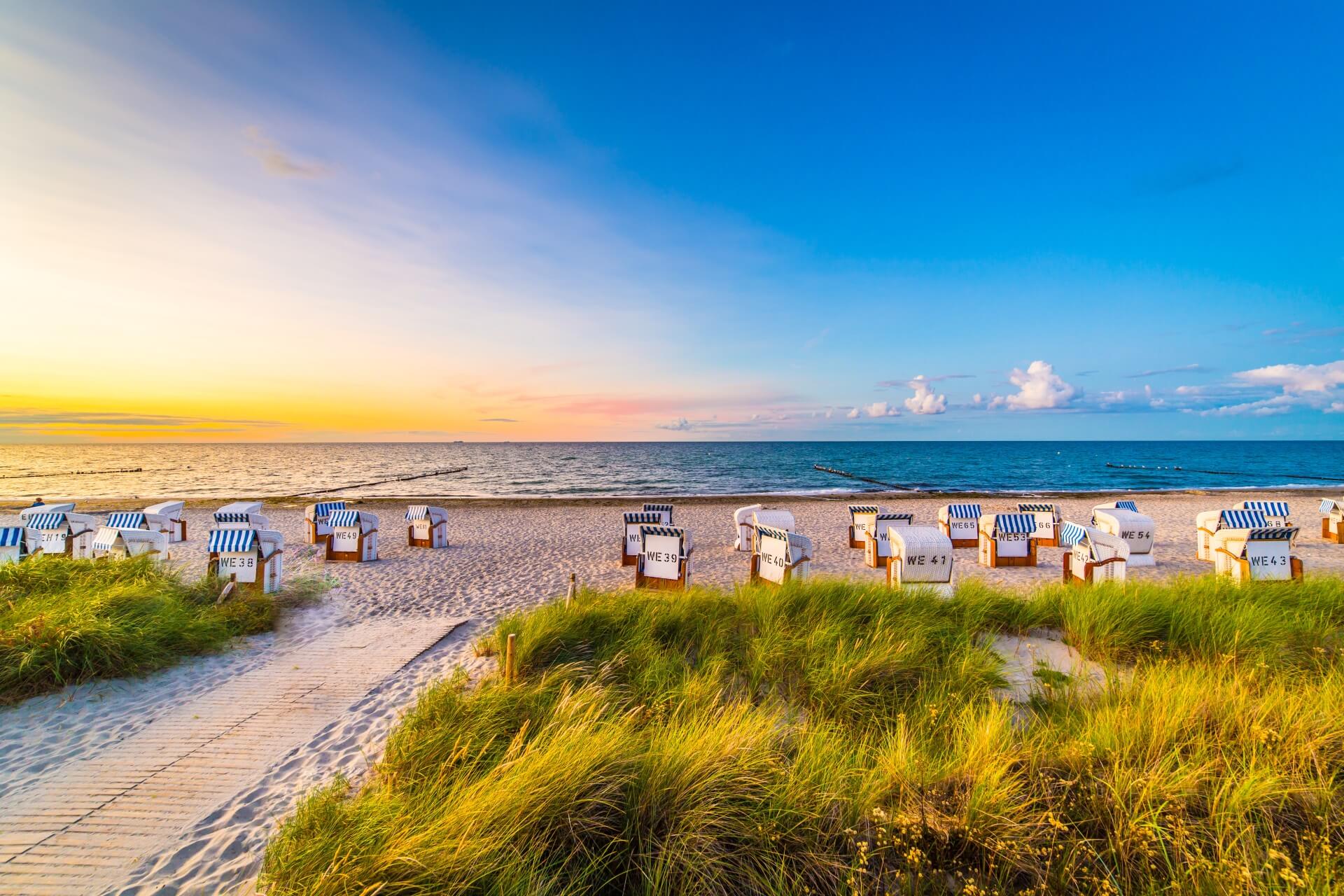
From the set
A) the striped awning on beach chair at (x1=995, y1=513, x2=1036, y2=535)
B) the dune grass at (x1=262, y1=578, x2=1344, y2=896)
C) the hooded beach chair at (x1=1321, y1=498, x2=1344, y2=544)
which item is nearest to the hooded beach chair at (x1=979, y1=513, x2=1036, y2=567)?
the striped awning on beach chair at (x1=995, y1=513, x2=1036, y2=535)

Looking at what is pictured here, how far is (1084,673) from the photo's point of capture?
16.4ft

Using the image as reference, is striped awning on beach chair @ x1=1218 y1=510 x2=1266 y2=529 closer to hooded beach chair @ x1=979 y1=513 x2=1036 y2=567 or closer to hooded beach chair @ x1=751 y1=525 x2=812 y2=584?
hooded beach chair @ x1=979 y1=513 x2=1036 y2=567

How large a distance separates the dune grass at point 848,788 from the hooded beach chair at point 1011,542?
7.12 metres

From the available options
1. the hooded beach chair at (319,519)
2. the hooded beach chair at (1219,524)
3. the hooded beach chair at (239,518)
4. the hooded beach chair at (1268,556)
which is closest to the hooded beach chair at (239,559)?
the hooded beach chair at (239,518)

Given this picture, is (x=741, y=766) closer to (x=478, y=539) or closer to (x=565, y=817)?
(x=565, y=817)

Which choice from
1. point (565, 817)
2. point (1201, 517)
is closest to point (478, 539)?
point (565, 817)

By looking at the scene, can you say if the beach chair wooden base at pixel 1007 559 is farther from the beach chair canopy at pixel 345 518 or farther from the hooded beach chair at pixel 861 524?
the beach chair canopy at pixel 345 518

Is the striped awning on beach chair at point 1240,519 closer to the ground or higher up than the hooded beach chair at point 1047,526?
higher up

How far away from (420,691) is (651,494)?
27055 millimetres

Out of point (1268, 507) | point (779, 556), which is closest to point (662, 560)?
point (779, 556)

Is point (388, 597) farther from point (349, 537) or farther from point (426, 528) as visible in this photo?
point (426, 528)

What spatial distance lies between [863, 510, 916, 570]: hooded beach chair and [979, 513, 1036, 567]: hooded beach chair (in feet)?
6.22

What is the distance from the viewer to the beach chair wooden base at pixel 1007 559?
12.2 m

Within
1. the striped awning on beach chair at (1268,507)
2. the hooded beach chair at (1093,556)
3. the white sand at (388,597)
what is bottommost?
the white sand at (388,597)
